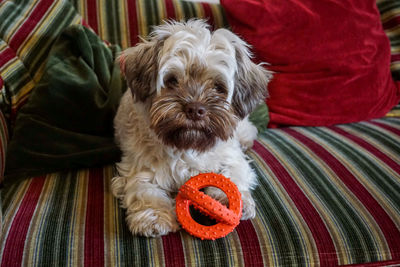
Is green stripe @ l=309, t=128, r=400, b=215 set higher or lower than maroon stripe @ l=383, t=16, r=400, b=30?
lower

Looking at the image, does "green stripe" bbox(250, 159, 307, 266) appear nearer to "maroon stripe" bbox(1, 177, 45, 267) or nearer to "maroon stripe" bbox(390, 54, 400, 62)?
"maroon stripe" bbox(1, 177, 45, 267)

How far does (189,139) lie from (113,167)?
0.54 metres

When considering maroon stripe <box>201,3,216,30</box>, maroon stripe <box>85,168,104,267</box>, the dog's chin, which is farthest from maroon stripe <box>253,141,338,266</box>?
maroon stripe <box>201,3,216,30</box>

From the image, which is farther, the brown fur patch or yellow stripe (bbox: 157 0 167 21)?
yellow stripe (bbox: 157 0 167 21)

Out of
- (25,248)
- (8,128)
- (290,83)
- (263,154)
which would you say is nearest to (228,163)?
(263,154)

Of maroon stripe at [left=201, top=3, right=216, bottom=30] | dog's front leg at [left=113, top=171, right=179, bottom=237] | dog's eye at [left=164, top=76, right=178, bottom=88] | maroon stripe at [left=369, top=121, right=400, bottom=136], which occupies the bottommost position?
maroon stripe at [left=369, top=121, right=400, bottom=136]

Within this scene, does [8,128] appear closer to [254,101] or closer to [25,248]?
[25,248]

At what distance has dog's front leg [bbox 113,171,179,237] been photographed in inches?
45.3

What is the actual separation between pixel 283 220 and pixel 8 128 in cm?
135

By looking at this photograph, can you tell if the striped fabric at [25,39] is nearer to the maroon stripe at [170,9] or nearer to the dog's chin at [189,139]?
the maroon stripe at [170,9]

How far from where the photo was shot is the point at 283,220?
122 cm

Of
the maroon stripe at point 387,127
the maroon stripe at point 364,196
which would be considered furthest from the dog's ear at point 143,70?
the maroon stripe at point 387,127

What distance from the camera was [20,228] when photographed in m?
1.17

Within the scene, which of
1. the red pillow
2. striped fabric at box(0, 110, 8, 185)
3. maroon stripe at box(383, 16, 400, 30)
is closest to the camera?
striped fabric at box(0, 110, 8, 185)
